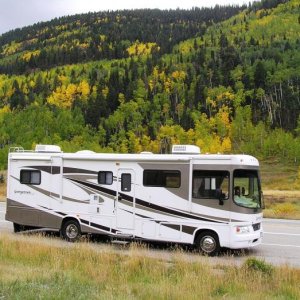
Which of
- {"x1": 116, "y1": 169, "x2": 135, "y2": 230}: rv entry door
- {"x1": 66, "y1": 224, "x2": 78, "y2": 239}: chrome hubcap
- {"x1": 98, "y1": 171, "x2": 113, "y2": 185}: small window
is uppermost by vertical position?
{"x1": 98, "y1": 171, "x2": 113, "y2": 185}: small window

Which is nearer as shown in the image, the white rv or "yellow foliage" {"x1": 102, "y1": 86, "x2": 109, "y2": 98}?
the white rv

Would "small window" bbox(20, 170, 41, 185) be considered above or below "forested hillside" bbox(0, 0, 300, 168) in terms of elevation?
below

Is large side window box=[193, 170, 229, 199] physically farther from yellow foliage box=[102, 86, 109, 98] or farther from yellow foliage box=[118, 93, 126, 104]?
yellow foliage box=[102, 86, 109, 98]

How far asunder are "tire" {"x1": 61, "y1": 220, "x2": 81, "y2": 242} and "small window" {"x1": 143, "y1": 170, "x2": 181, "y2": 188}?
279 centimetres

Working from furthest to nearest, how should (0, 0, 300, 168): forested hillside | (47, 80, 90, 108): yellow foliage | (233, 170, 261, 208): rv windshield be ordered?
(47, 80, 90, 108): yellow foliage
(0, 0, 300, 168): forested hillside
(233, 170, 261, 208): rv windshield

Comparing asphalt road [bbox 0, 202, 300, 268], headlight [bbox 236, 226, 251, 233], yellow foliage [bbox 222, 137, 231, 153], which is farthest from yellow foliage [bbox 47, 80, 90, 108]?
headlight [bbox 236, 226, 251, 233]

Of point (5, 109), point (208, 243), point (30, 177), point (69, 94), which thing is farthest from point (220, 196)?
point (5, 109)

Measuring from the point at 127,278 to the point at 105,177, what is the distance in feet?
19.5

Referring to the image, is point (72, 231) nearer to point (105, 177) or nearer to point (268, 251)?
point (105, 177)

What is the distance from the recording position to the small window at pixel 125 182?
14.7 m

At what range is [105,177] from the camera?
1518cm

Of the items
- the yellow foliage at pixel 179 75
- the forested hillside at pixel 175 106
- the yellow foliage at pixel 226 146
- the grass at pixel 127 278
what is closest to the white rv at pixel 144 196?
the grass at pixel 127 278

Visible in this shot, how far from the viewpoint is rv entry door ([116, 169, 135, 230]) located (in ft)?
48.1

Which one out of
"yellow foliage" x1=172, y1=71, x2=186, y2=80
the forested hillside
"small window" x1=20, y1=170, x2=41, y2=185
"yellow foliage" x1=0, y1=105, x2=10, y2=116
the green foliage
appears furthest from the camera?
"yellow foliage" x1=0, y1=105, x2=10, y2=116
